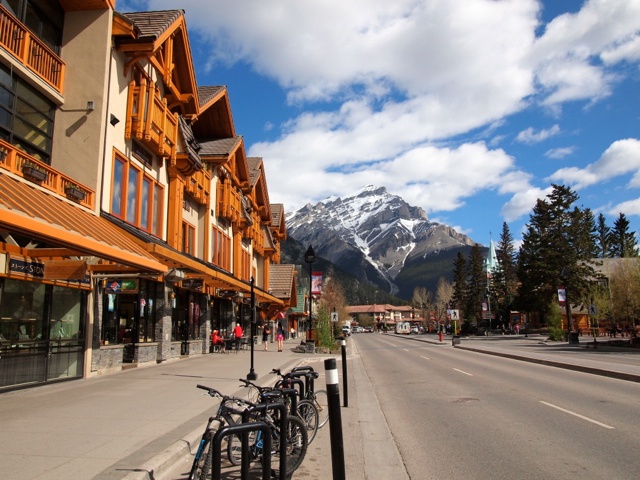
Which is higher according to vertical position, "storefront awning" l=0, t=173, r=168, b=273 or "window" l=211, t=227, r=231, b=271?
"window" l=211, t=227, r=231, b=271

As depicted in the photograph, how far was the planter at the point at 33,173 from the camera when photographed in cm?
1151

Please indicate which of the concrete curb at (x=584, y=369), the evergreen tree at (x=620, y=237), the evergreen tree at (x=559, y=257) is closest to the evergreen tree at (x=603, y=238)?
the evergreen tree at (x=620, y=237)

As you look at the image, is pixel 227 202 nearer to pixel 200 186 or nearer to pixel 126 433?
pixel 200 186

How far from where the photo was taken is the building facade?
11.4 meters

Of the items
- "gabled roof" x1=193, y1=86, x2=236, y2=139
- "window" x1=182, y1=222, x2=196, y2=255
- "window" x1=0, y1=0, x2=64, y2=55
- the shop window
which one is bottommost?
the shop window

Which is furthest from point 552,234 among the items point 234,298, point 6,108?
point 6,108

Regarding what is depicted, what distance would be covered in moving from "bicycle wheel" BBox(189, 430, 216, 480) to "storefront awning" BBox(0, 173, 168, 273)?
4977 mm

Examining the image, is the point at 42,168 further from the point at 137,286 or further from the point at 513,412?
the point at 513,412

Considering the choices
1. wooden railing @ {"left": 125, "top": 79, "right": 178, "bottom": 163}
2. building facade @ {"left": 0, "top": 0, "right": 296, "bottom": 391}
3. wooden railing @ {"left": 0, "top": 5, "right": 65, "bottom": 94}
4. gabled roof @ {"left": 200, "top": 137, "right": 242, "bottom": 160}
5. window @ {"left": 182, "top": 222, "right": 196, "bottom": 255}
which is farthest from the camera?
gabled roof @ {"left": 200, "top": 137, "right": 242, "bottom": 160}

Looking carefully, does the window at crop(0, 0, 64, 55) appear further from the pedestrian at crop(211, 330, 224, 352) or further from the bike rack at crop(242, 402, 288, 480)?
the pedestrian at crop(211, 330, 224, 352)

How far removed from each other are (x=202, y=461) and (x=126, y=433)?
2.85 meters

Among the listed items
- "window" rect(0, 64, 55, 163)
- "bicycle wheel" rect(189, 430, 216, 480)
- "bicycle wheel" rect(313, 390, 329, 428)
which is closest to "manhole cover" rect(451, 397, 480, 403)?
"bicycle wheel" rect(313, 390, 329, 428)

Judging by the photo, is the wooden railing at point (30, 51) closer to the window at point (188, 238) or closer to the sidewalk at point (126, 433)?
the sidewalk at point (126, 433)

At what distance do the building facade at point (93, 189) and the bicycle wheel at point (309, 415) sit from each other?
5.19 metres
